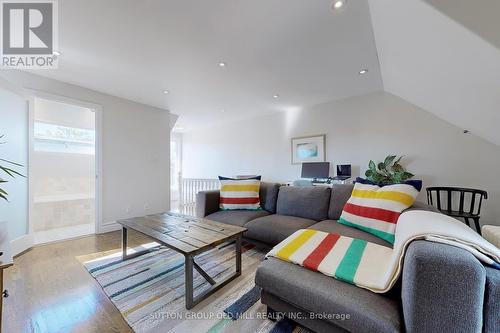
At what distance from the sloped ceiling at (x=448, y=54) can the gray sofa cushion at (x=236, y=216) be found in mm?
2248

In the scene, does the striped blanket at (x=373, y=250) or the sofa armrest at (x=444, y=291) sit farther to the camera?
the striped blanket at (x=373, y=250)

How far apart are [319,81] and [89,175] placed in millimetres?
5517

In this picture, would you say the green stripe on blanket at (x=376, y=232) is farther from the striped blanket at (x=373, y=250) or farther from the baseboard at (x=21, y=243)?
the baseboard at (x=21, y=243)

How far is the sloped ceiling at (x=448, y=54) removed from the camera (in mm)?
1177

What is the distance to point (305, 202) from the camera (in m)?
2.36

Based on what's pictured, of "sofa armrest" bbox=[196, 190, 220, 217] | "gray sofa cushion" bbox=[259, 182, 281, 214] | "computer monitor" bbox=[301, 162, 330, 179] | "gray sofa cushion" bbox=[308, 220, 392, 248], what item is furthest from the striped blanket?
"computer monitor" bbox=[301, 162, 330, 179]

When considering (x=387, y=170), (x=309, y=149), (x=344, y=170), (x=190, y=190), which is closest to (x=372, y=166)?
(x=387, y=170)

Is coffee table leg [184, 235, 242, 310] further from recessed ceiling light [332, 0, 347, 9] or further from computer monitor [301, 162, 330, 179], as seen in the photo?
computer monitor [301, 162, 330, 179]

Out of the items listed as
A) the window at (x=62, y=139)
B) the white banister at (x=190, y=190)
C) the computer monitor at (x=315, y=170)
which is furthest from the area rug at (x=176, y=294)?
the window at (x=62, y=139)

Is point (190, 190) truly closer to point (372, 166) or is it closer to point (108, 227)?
point (108, 227)

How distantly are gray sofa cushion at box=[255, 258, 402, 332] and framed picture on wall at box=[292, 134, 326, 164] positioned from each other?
2976mm

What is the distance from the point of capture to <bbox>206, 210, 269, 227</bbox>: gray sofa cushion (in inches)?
90.4

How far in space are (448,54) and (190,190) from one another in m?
4.67

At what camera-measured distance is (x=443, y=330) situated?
0.73 metres
